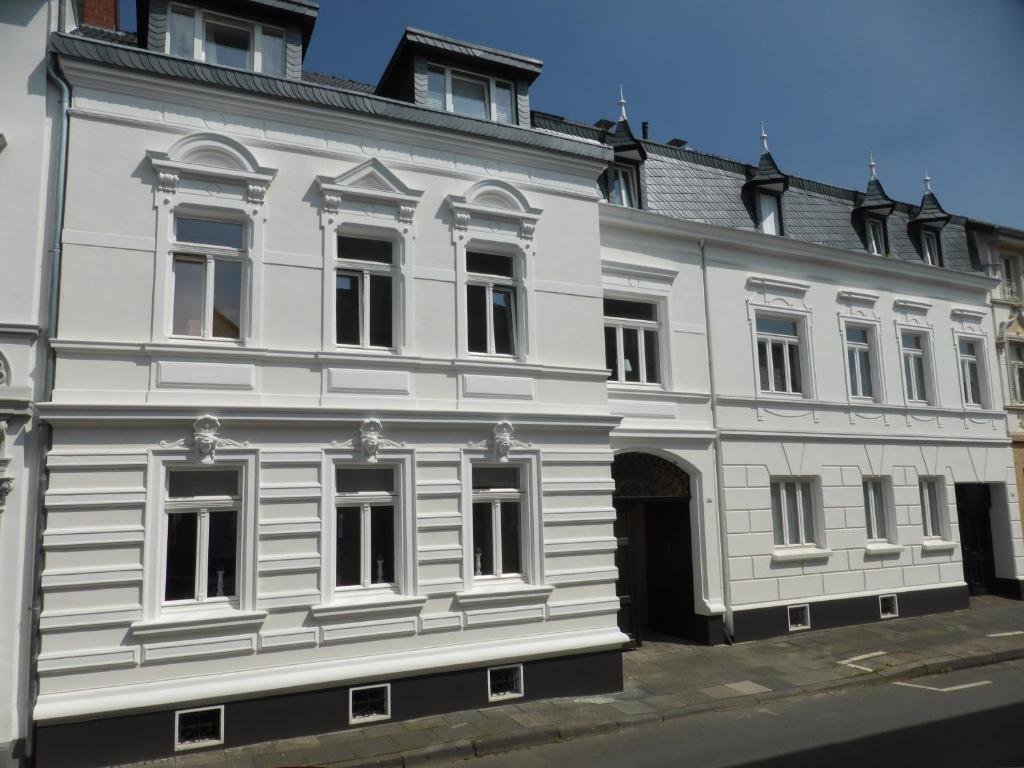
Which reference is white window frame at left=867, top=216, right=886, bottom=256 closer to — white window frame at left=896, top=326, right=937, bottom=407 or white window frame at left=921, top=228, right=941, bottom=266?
white window frame at left=921, top=228, right=941, bottom=266

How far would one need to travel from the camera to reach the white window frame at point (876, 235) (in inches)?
723

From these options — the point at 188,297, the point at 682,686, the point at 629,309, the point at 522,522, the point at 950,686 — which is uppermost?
the point at 629,309

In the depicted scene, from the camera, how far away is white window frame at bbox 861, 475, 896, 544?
16.6 meters

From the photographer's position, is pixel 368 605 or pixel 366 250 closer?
pixel 368 605

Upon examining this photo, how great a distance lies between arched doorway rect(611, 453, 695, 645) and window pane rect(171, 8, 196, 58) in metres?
9.26

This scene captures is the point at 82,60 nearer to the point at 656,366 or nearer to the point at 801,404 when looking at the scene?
the point at 656,366

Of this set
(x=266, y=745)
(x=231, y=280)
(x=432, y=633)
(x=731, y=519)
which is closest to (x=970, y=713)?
(x=731, y=519)

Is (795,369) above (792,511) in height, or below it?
above

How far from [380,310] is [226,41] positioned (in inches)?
165

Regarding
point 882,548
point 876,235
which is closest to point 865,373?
point 876,235

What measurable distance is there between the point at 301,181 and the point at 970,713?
36.0 ft

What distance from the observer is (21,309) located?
8562 mm

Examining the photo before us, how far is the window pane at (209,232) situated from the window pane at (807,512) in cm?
1193

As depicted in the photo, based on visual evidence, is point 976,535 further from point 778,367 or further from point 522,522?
point 522,522
